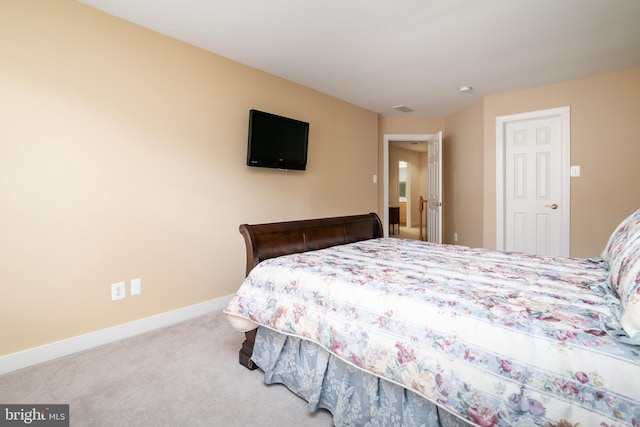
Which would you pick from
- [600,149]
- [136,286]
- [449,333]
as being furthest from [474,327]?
[600,149]

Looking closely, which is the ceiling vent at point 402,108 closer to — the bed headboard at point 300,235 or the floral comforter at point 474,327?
the bed headboard at point 300,235

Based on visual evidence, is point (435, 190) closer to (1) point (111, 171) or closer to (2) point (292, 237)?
(2) point (292, 237)

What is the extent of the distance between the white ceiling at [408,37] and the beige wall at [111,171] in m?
0.32

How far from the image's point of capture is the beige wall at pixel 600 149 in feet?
10.7

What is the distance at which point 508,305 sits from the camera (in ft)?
3.57

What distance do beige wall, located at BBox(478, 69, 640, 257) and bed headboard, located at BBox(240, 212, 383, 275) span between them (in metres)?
2.62

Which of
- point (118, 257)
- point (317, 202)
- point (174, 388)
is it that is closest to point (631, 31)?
point (317, 202)

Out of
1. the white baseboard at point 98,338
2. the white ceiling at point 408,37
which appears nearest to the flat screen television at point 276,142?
the white ceiling at point 408,37

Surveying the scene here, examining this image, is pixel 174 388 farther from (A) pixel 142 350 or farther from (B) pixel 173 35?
(B) pixel 173 35

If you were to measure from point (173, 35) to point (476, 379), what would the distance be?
3127 millimetres

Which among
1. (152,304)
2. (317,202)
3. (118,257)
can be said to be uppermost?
(317,202)

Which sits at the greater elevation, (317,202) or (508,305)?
(317,202)

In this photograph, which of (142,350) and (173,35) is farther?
(173,35)

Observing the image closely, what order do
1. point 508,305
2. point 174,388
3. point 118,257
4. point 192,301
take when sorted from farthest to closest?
point 192,301 < point 118,257 < point 174,388 < point 508,305
